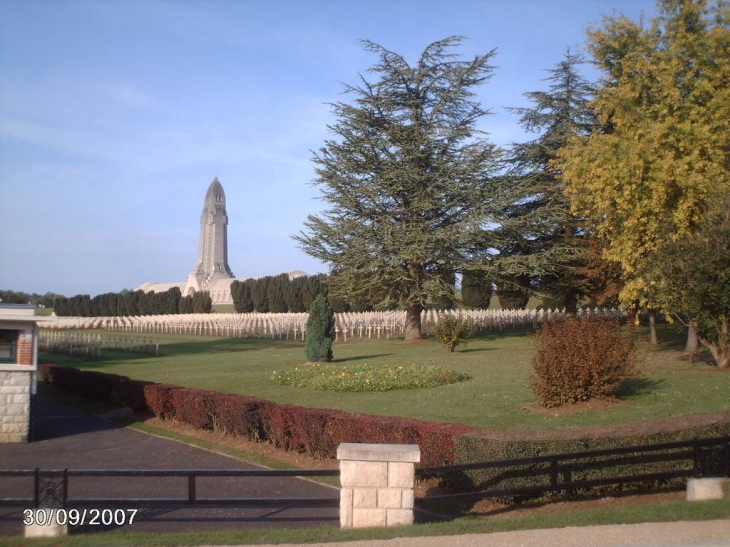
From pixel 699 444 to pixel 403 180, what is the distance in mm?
22946

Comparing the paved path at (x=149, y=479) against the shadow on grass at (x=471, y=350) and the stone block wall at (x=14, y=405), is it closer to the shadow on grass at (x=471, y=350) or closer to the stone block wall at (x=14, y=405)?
the stone block wall at (x=14, y=405)

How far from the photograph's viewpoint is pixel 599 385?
36.2 feet

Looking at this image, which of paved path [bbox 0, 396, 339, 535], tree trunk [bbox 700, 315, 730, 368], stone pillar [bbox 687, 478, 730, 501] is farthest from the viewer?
tree trunk [bbox 700, 315, 730, 368]

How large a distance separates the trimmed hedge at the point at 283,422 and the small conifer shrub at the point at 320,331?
6420 mm

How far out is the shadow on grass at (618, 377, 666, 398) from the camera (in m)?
11.9

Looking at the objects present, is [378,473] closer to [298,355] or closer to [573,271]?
[298,355]

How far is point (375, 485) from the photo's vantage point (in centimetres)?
646

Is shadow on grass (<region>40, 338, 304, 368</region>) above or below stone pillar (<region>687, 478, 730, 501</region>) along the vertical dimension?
below

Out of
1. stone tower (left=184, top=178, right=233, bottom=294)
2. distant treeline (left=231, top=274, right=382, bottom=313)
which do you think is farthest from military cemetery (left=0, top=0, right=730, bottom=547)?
stone tower (left=184, top=178, right=233, bottom=294)

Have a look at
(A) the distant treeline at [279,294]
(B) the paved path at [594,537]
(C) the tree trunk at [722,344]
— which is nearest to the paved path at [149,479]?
(B) the paved path at [594,537]

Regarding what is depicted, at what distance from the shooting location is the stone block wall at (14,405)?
42.1 feet

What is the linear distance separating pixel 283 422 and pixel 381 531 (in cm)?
544

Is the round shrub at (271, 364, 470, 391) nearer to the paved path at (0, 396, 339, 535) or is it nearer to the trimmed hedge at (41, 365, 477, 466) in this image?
the trimmed hedge at (41, 365, 477, 466)

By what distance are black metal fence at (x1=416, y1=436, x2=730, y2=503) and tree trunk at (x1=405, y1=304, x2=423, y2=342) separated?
2304 centimetres
